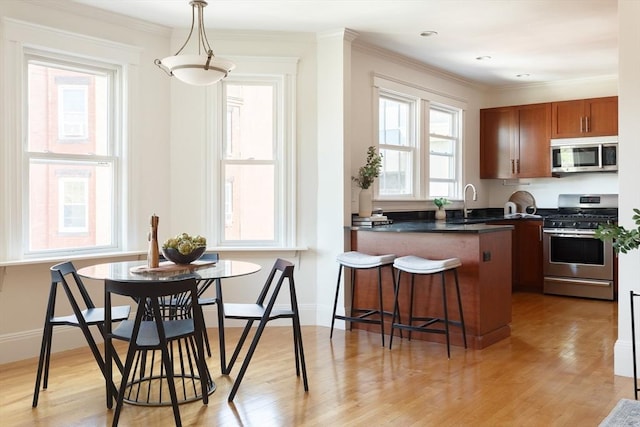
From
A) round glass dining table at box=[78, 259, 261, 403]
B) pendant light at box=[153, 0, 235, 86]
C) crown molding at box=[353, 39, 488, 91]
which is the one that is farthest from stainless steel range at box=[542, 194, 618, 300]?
pendant light at box=[153, 0, 235, 86]

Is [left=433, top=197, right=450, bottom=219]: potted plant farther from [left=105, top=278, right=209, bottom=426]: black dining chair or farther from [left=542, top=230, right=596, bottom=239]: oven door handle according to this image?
[left=105, top=278, right=209, bottom=426]: black dining chair

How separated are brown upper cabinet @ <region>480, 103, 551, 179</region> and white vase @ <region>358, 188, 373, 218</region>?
112 inches

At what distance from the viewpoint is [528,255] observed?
689 cm

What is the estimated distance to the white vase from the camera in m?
5.28

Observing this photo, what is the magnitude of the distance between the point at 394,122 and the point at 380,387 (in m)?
3.35

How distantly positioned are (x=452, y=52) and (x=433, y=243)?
2202 mm

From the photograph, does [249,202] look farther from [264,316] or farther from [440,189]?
[440,189]

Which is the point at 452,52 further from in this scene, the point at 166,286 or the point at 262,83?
the point at 166,286

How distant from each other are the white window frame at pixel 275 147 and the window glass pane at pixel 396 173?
1162mm

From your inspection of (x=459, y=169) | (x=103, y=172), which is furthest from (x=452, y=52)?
(x=103, y=172)

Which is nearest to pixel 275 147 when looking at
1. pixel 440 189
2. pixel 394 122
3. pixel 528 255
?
pixel 394 122

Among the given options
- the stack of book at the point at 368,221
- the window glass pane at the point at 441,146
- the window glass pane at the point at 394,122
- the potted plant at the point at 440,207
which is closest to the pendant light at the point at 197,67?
the stack of book at the point at 368,221

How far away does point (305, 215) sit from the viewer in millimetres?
5227

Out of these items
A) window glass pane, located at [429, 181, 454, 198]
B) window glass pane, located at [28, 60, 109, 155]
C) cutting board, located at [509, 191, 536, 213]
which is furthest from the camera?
cutting board, located at [509, 191, 536, 213]
